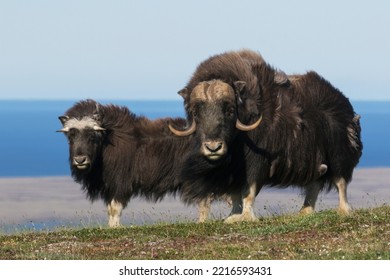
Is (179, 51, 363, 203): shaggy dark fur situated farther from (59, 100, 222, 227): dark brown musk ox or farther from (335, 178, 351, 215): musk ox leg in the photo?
(59, 100, 222, 227): dark brown musk ox

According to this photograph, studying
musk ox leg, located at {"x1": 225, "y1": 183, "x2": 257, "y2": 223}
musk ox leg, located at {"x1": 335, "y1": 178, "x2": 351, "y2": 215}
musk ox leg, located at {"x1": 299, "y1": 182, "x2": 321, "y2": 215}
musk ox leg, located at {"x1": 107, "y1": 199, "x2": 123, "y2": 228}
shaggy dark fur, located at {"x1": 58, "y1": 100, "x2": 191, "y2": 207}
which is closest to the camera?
musk ox leg, located at {"x1": 225, "y1": 183, "x2": 257, "y2": 223}

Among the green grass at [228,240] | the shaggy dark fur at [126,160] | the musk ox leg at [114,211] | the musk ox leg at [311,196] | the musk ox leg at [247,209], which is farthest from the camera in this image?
the shaggy dark fur at [126,160]

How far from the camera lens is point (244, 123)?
12.6 meters

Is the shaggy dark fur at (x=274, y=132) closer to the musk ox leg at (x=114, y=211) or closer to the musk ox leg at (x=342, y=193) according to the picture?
the musk ox leg at (x=342, y=193)

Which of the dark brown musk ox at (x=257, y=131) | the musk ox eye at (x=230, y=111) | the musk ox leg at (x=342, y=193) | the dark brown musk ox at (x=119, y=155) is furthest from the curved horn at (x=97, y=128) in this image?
the musk ox leg at (x=342, y=193)

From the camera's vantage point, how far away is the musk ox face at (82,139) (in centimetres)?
1491

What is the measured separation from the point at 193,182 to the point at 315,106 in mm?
1764

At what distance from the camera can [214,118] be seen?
1217 cm

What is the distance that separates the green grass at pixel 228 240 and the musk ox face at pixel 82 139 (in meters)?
2.83

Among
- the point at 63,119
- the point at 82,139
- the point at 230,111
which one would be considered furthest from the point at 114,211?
the point at 230,111

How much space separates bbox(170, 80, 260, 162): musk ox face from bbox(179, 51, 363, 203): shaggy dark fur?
42mm

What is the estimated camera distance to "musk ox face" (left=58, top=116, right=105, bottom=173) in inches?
587

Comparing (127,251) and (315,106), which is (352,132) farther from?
(127,251)

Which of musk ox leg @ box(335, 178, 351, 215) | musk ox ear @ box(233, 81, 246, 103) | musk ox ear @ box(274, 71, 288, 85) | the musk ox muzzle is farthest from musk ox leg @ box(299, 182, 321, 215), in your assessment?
the musk ox muzzle
